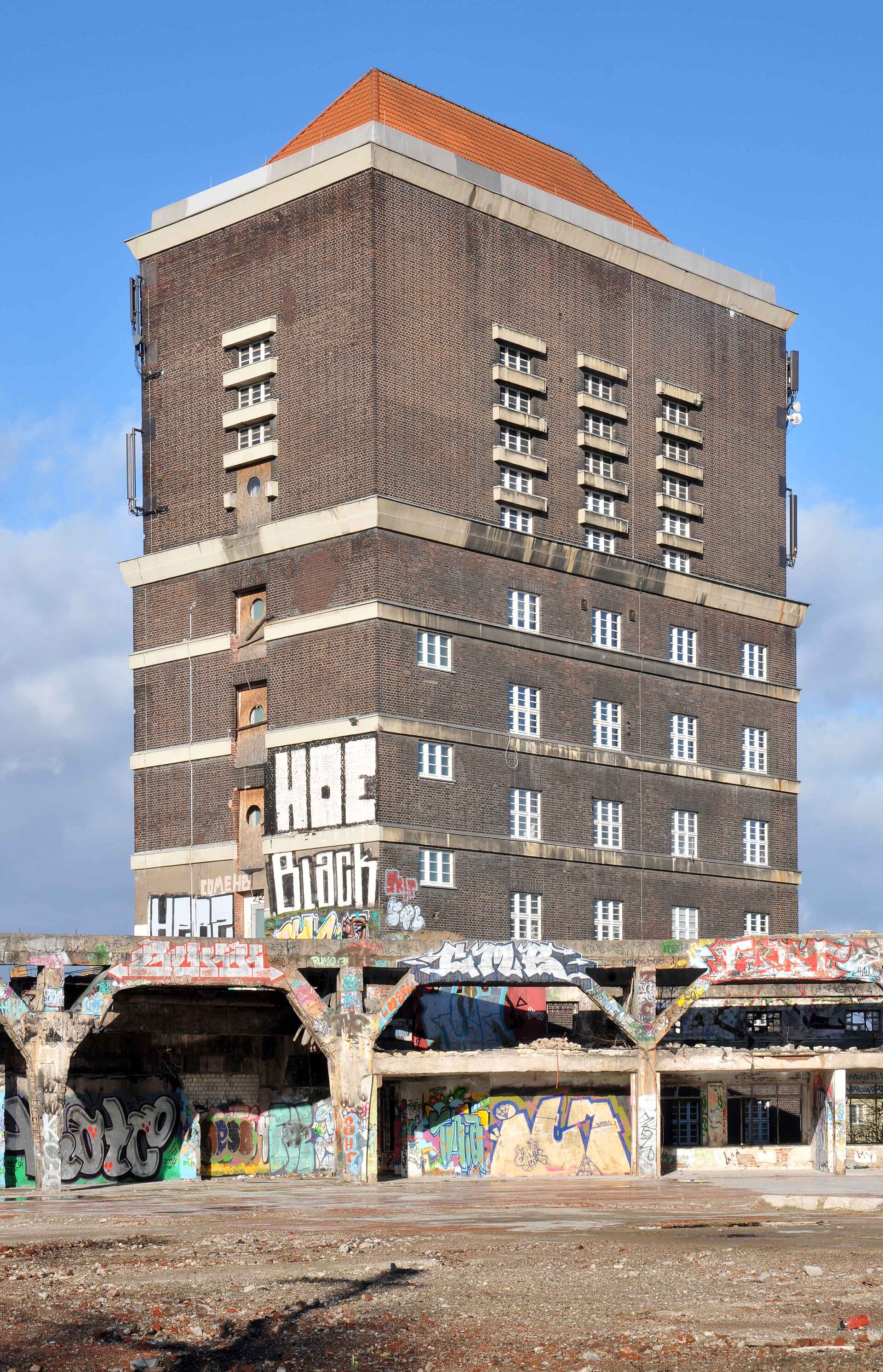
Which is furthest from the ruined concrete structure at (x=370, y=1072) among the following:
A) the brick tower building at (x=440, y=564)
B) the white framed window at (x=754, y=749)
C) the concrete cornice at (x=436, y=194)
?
the concrete cornice at (x=436, y=194)

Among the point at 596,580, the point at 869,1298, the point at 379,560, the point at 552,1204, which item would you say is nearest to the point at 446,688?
the point at 379,560

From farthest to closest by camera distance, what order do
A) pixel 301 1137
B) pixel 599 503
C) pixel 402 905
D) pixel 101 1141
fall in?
pixel 599 503 < pixel 402 905 < pixel 301 1137 < pixel 101 1141

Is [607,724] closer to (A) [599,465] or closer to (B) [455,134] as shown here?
(A) [599,465]

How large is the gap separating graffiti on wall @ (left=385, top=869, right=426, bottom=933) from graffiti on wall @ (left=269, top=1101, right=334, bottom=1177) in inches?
356

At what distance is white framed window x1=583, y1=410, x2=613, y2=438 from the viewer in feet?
276

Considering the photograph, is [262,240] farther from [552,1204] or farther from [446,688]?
[552,1204]

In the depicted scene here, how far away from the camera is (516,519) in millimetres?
79875

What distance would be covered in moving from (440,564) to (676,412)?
18642 millimetres

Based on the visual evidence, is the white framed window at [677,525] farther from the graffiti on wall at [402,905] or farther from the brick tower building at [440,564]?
the graffiti on wall at [402,905]

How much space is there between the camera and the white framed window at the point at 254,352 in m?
78.7

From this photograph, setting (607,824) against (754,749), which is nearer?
(607,824)

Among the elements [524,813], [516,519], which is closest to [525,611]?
[516,519]

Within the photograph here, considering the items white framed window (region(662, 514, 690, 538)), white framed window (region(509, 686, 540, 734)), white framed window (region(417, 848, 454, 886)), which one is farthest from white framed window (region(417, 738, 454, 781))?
white framed window (region(662, 514, 690, 538))

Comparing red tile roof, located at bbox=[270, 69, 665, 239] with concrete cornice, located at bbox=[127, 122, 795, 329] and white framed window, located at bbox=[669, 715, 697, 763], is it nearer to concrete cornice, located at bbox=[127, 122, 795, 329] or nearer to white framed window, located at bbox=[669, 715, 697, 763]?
concrete cornice, located at bbox=[127, 122, 795, 329]
